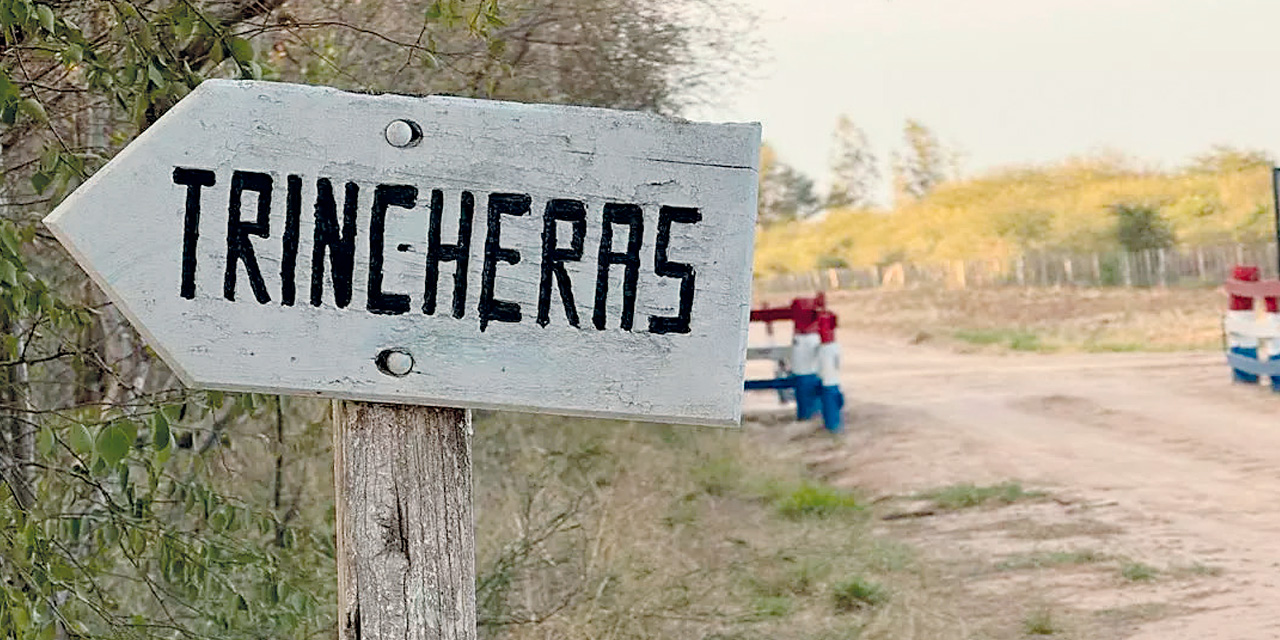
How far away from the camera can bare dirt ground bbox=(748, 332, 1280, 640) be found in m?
6.76

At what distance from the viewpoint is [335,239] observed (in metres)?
1.77

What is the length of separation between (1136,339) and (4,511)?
22.3 metres

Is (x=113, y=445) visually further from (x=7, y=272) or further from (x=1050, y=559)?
(x=1050, y=559)

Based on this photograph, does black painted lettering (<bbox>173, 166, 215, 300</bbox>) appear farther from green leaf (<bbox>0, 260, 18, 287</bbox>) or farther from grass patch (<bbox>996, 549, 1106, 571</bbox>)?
grass patch (<bbox>996, 549, 1106, 571</bbox>)

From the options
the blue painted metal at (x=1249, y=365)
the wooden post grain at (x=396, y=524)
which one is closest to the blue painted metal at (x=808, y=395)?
the blue painted metal at (x=1249, y=365)

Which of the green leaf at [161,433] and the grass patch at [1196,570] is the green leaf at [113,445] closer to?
the green leaf at [161,433]

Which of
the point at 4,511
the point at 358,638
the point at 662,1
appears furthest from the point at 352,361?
the point at 662,1

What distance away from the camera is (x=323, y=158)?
1766mm

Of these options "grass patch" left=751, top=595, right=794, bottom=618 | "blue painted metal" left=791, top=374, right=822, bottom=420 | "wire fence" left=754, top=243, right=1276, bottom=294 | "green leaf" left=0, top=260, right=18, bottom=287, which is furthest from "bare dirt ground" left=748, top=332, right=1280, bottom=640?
"wire fence" left=754, top=243, right=1276, bottom=294

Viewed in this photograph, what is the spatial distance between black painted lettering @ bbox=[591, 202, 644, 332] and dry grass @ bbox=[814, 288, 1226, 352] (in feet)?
64.1

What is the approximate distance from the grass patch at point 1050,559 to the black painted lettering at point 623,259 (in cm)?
628

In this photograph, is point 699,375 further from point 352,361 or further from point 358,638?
point 358,638

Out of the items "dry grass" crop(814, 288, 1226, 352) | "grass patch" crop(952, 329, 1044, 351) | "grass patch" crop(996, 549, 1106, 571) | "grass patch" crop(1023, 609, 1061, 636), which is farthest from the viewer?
"grass patch" crop(952, 329, 1044, 351)

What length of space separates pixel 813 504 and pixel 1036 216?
30303 millimetres
